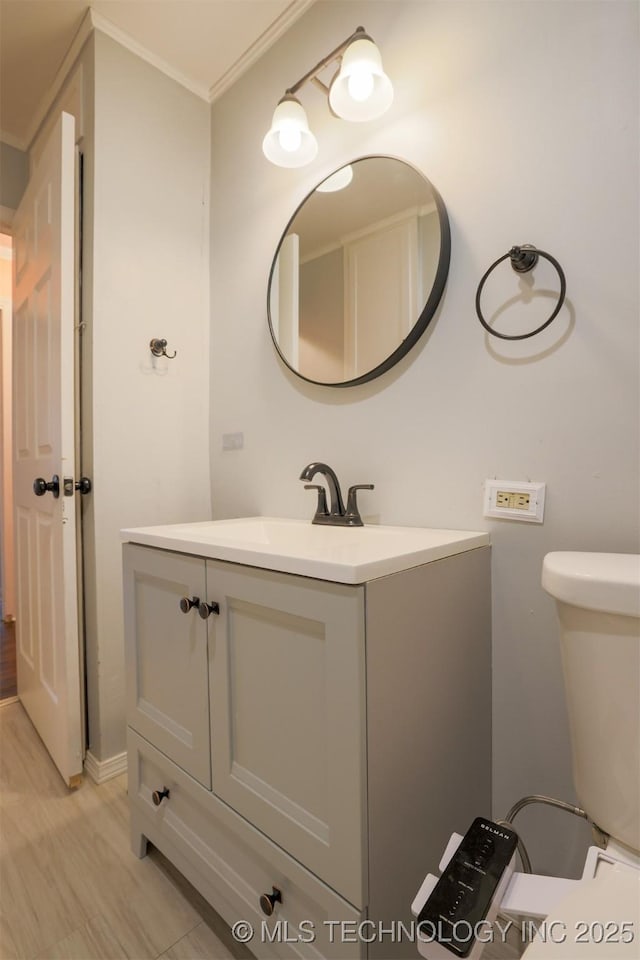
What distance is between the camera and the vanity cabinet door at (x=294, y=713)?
0.67 metres

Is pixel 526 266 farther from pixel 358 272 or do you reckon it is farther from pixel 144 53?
pixel 144 53

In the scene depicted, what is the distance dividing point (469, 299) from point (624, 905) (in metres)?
1.07

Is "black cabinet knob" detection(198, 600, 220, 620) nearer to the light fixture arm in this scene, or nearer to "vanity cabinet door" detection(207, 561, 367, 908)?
"vanity cabinet door" detection(207, 561, 367, 908)

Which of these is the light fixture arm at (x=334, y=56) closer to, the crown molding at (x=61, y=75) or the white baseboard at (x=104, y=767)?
the crown molding at (x=61, y=75)

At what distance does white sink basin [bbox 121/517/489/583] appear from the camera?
69 cm

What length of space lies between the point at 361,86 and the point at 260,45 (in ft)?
2.56

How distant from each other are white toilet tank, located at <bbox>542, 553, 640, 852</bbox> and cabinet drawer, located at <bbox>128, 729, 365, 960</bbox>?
414 millimetres

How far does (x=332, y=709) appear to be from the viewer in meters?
0.69

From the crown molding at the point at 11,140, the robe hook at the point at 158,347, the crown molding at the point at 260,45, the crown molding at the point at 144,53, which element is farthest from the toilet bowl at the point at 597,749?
the crown molding at the point at 11,140

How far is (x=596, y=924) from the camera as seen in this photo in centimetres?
50

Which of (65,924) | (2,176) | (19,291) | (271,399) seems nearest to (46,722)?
(65,924)

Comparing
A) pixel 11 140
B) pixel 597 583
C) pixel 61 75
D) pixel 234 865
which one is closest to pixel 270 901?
pixel 234 865

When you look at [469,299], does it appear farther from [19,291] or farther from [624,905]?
[19,291]

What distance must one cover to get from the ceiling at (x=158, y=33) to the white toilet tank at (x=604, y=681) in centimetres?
188
